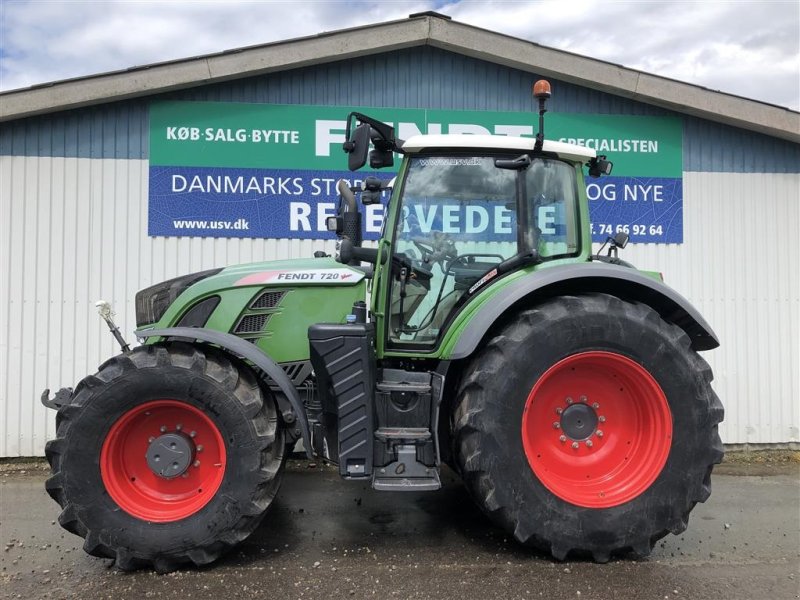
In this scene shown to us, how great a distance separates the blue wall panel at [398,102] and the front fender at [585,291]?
3097 mm

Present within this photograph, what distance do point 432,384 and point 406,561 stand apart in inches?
39.7

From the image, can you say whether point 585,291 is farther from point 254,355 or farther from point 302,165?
point 302,165

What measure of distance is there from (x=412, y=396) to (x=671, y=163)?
4.31m

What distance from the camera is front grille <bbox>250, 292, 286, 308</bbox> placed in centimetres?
360

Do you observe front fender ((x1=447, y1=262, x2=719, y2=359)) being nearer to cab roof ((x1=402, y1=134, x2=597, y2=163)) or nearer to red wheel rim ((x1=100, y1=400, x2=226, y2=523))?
cab roof ((x1=402, y1=134, x2=597, y2=163))

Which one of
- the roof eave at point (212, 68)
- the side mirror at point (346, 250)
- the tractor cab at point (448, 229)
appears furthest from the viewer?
the roof eave at point (212, 68)

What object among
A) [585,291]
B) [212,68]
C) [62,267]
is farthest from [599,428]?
[62,267]

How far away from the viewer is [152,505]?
3191 millimetres

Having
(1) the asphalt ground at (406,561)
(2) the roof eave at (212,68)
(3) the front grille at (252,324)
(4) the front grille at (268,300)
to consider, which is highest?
(2) the roof eave at (212,68)

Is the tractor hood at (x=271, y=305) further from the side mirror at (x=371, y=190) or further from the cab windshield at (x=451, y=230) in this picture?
the side mirror at (x=371, y=190)

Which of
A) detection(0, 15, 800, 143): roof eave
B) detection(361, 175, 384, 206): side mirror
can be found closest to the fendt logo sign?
detection(0, 15, 800, 143): roof eave

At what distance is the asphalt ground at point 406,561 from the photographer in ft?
9.68

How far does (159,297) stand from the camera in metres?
3.83

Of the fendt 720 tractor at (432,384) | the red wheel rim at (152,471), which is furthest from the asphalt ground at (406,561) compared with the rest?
the red wheel rim at (152,471)
